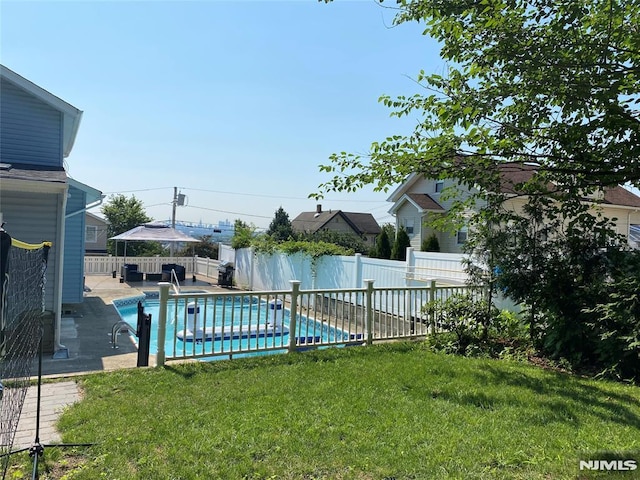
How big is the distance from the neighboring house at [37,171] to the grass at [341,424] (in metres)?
3.29

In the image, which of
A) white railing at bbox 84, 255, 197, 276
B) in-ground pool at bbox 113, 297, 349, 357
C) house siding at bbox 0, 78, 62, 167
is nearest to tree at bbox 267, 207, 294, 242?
white railing at bbox 84, 255, 197, 276

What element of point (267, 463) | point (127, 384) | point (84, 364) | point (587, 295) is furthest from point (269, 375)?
point (587, 295)

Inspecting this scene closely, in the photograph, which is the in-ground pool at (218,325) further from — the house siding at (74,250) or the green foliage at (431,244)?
the green foliage at (431,244)

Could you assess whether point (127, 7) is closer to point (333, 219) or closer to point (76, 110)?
point (76, 110)

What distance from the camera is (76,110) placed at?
8.23m

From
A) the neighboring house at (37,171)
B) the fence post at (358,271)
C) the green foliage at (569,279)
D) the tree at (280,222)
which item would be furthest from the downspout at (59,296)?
the tree at (280,222)

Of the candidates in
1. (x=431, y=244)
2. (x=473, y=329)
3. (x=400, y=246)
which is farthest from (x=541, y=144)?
(x=400, y=246)

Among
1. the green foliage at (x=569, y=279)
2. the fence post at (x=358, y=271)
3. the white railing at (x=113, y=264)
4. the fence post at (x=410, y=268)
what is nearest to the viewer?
the green foliage at (x=569, y=279)

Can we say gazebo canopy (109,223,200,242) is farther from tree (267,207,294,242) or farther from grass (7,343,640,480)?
tree (267,207,294,242)

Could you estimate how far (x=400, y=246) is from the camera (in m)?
19.3

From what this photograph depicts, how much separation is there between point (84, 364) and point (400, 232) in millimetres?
15723

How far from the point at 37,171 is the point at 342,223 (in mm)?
35427

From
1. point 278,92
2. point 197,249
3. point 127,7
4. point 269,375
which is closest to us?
point 269,375

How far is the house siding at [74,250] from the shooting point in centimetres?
1002
